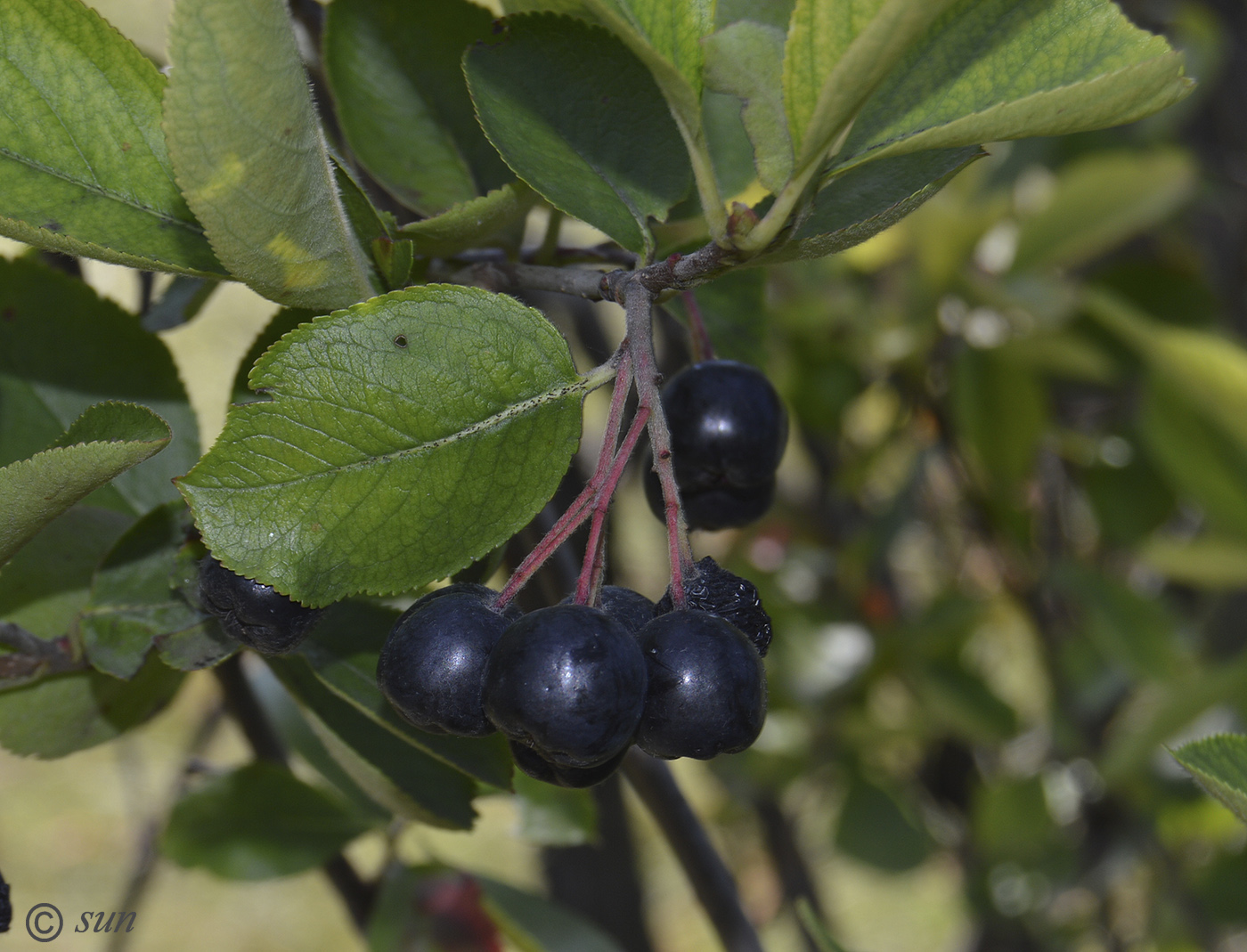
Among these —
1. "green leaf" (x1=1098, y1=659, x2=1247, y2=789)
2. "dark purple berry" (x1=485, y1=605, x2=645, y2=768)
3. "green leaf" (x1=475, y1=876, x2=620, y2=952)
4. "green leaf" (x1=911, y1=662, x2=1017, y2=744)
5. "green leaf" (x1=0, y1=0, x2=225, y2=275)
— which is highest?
"green leaf" (x1=0, y1=0, x2=225, y2=275)

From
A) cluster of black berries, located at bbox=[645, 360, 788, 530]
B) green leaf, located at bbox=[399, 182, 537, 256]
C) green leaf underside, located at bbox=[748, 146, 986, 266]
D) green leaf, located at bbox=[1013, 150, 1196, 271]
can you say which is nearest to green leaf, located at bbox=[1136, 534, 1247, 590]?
green leaf, located at bbox=[1013, 150, 1196, 271]

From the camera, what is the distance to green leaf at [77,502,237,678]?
2.45 ft

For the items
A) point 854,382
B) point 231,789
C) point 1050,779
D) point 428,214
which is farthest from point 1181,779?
point 428,214

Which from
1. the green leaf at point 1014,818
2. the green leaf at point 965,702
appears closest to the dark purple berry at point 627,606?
the green leaf at point 965,702

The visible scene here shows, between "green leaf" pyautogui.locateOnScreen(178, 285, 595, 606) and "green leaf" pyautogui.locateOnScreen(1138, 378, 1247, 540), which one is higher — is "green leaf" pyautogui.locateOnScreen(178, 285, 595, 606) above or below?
above

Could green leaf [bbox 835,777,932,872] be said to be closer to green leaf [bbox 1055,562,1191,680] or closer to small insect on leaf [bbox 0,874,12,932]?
green leaf [bbox 1055,562,1191,680]

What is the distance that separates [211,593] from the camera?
0.65 meters

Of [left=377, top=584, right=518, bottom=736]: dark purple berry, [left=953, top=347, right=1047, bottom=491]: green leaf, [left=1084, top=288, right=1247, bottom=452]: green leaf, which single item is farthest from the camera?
[left=953, top=347, right=1047, bottom=491]: green leaf

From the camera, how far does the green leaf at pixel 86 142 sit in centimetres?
59

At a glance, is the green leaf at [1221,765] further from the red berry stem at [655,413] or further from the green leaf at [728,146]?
the green leaf at [728,146]

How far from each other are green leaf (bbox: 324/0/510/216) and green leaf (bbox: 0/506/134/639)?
1.07ft

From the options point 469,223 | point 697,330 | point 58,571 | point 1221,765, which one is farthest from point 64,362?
point 1221,765

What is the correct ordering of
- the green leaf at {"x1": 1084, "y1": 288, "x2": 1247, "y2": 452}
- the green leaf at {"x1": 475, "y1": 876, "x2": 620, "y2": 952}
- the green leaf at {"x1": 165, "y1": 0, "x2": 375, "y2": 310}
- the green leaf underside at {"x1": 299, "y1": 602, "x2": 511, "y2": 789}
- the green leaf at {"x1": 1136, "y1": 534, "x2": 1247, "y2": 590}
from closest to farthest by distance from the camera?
the green leaf at {"x1": 165, "y1": 0, "x2": 375, "y2": 310} → the green leaf underside at {"x1": 299, "y1": 602, "x2": 511, "y2": 789} → the green leaf at {"x1": 475, "y1": 876, "x2": 620, "y2": 952} → the green leaf at {"x1": 1084, "y1": 288, "x2": 1247, "y2": 452} → the green leaf at {"x1": 1136, "y1": 534, "x2": 1247, "y2": 590}

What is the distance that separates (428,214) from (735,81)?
310 millimetres
